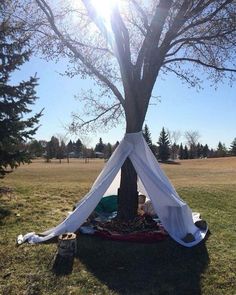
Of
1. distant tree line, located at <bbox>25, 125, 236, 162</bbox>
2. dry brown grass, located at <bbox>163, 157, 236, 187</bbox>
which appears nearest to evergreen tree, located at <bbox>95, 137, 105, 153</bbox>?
distant tree line, located at <bbox>25, 125, 236, 162</bbox>

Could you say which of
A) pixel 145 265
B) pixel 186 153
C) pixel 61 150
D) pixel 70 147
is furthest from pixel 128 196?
pixel 70 147

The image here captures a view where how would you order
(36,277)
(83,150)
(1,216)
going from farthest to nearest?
1. (83,150)
2. (1,216)
3. (36,277)

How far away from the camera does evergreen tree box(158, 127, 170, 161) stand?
80938mm

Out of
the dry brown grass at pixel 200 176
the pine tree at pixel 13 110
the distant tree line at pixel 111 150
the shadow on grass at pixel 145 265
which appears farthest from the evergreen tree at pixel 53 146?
the shadow on grass at pixel 145 265

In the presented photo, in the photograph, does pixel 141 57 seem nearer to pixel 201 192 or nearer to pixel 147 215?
pixel 147 215

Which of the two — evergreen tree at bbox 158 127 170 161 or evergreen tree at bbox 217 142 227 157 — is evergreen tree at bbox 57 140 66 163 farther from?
evergreen tree at bbox 217 142 227 157

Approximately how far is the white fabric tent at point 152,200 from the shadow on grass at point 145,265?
36cm

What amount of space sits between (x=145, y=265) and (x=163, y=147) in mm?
74685

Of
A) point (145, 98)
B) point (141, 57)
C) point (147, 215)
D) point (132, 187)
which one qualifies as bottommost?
point (147, 215)

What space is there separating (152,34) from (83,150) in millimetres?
100875

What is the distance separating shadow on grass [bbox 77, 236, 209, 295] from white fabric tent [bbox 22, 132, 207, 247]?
1.18ft

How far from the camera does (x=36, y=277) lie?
261 inches

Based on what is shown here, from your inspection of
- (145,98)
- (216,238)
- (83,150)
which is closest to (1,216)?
(145,98)

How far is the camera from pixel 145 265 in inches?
287
